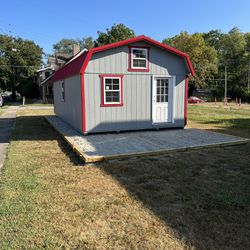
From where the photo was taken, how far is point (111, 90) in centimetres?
886

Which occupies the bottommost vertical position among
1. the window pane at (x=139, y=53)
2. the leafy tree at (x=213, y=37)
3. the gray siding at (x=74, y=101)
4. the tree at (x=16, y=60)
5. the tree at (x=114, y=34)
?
the gray siding at (x=74, y=101)

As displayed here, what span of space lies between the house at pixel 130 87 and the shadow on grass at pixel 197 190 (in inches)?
110

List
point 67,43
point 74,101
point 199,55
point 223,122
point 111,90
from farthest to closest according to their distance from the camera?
point 67,43 < point 199,55 < point 223,122 < point 74,101 < point 111,90

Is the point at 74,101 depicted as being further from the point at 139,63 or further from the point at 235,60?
the point at 235,60

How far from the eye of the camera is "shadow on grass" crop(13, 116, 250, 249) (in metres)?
2.94

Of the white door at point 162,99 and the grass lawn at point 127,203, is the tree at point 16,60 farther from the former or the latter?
the grass lawn at point 127,203

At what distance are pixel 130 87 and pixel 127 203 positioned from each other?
601 centimetres

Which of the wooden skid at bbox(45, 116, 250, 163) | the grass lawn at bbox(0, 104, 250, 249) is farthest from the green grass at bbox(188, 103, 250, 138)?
the grass lawn at bbox(0, 104, 250, 249)

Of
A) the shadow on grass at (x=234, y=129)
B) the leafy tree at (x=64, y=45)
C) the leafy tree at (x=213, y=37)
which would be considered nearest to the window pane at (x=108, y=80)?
the shadow on grass at (x=234, y=129)

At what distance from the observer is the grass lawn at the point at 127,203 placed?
2.82 m

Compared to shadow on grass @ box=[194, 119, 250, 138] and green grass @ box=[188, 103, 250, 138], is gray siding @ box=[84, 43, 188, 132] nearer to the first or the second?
shadow on grass @ box=[194, 119, 250, 138]

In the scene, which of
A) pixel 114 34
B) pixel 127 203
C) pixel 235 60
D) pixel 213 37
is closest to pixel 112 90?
pixel 127 203

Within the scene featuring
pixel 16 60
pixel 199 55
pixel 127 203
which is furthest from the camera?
pixel 199 55

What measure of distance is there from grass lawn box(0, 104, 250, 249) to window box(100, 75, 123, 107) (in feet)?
11.0
